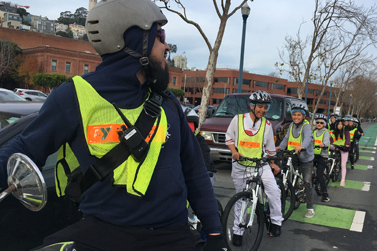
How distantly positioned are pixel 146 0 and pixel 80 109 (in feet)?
2.04

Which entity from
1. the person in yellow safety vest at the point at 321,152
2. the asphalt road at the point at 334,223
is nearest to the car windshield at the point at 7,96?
the asphalt road at the point at 334,223

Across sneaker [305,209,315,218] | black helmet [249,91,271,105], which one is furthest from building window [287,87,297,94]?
black helmet [249,91,271,105]

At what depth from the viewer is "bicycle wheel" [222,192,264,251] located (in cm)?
434

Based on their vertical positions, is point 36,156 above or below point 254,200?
above

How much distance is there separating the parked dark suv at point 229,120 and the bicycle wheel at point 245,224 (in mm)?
4904

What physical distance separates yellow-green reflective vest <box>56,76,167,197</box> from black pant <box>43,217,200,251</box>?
165 millimetres

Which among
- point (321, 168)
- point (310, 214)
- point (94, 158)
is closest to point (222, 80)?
point (321, 168)

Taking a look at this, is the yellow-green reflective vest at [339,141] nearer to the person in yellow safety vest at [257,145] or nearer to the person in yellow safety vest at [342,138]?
the person in yellow safety vest at [342,138]

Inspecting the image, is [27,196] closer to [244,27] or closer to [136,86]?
[136,86]

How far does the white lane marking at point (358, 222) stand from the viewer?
589 centimetres

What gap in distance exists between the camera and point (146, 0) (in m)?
1.68

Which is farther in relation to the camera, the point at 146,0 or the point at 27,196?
the point at 146,0

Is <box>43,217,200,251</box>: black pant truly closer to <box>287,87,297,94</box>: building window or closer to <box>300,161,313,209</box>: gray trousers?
<box>300,161,313,209</box>: gray trousers

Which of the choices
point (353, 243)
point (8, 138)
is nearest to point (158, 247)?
point (8, 138)
